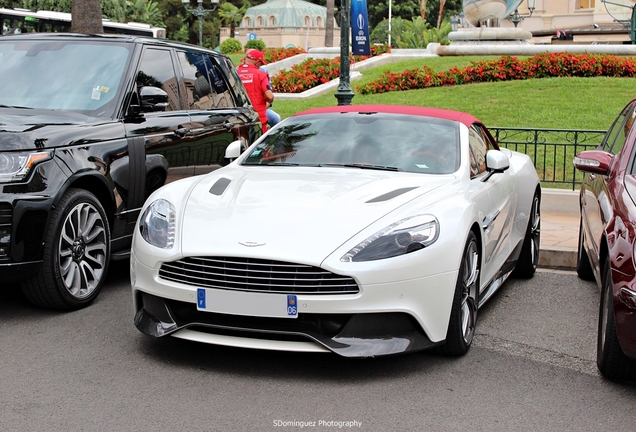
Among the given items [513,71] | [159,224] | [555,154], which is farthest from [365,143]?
[513,71]

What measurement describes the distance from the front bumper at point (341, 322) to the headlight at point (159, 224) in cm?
22

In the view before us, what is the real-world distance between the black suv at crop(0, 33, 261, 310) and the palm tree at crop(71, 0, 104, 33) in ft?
20.0

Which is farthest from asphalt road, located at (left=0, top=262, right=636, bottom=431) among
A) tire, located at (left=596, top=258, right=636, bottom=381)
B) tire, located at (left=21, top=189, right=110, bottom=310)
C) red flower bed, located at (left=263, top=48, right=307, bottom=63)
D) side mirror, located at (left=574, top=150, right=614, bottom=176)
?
red flower bed, located at (left=263, top=48, right=307, bottom=63)

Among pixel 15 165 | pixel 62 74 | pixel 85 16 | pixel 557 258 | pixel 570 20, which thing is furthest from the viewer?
pixel 570 20

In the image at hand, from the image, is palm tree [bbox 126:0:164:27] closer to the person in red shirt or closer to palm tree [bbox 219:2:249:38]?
palm tree [bbox 219:2:249:38]

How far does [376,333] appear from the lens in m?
4.57

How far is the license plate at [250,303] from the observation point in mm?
4434

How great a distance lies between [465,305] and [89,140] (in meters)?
2.91

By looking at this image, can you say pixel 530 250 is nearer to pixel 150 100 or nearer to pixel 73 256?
pixel 150 100

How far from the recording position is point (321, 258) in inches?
Answer: 175

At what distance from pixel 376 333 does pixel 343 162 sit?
1.68 metres

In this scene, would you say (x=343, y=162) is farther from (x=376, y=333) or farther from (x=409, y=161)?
(x=376, y=333)

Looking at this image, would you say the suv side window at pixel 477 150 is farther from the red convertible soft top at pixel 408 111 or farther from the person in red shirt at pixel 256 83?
the person in red shirt at pixel 256 83

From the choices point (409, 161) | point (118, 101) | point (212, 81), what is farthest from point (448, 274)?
point (212, 81)
